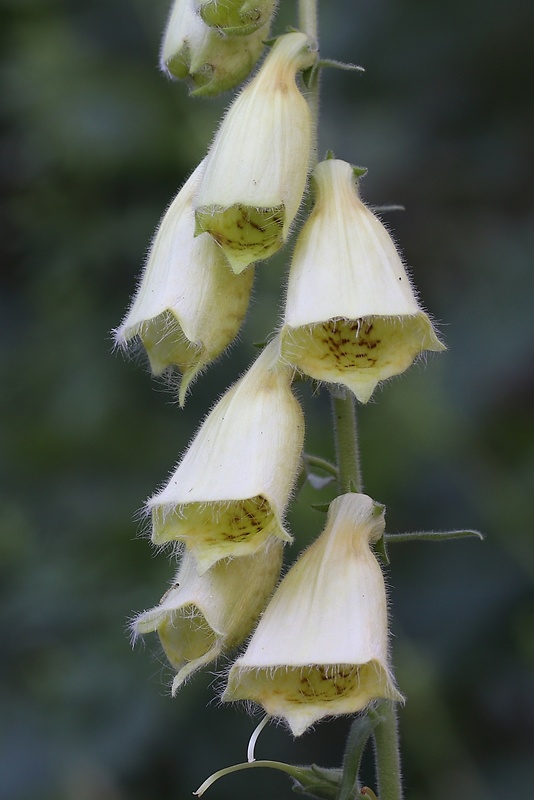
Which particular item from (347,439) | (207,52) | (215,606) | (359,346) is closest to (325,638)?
(215,606)

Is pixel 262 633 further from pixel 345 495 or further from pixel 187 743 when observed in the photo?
pixel 187 743

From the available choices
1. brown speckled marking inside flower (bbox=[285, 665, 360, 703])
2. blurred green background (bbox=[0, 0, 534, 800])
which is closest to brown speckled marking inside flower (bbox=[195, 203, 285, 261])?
brown speckled marking inside flower (bbox=[285, 665, 360, 703])

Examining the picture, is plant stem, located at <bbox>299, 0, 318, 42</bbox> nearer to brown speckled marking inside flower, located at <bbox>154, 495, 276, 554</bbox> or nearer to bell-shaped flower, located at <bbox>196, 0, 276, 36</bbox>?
bell-shaped flower, located at <bbox>196, 0, 276, 36</bbox>

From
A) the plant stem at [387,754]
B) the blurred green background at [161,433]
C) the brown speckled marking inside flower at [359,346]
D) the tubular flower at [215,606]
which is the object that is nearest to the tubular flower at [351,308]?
the brown speckled marking inside flower at [359,346]

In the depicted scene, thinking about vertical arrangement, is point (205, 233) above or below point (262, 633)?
above

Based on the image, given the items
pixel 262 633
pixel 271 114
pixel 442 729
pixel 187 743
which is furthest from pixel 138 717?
pixel 271 114

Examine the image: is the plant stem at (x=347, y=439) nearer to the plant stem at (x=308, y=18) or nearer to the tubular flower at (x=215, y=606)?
the tubular flower at (x=215, y=606)
